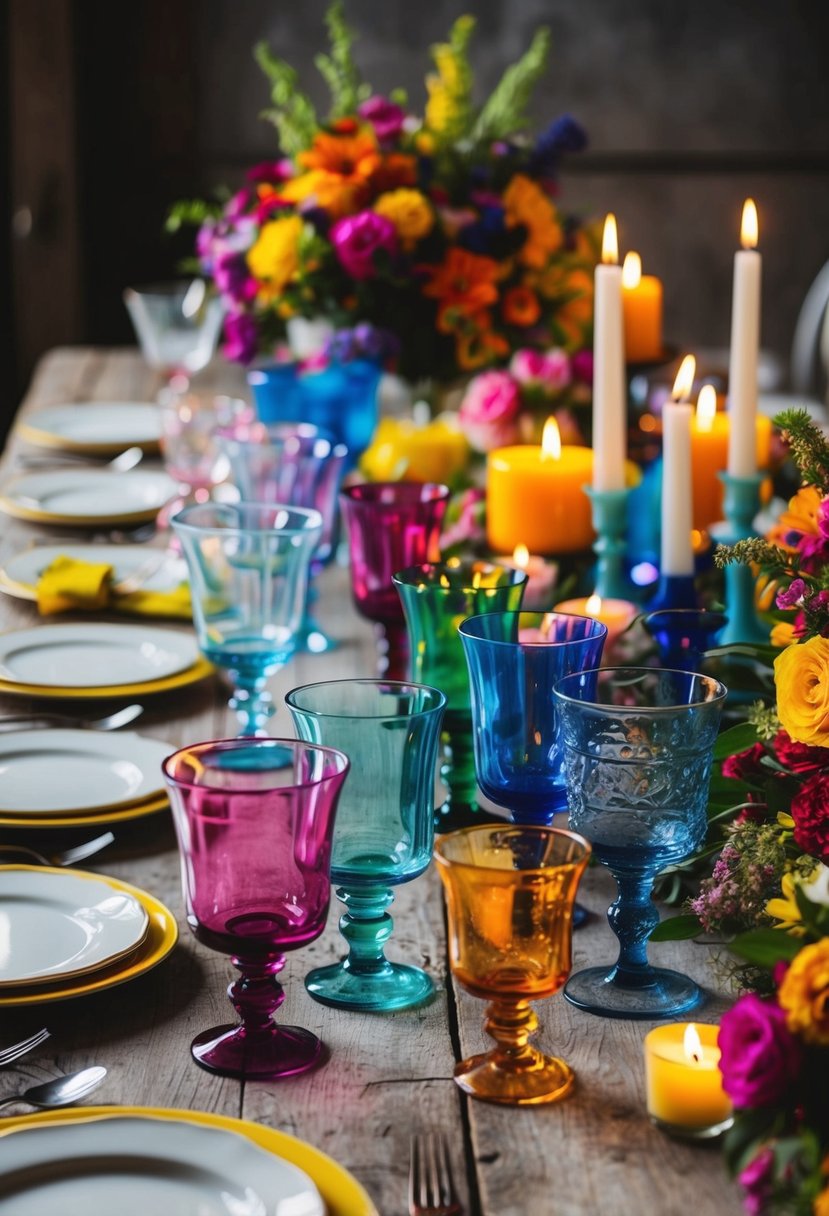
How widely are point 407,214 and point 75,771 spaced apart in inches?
39.9

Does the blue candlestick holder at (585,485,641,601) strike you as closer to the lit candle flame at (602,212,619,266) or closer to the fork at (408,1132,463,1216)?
the lit candle flame at (602,212,619,266)

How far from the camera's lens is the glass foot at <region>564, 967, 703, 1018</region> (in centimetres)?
98

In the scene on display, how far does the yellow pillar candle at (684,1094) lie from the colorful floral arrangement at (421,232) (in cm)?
140

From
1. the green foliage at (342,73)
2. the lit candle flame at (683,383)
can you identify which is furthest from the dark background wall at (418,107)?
the lit candle flame at (683,383)

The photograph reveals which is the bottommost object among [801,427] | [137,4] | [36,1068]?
[36,1068]

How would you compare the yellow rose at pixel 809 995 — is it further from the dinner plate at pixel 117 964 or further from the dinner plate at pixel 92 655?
the dinner plate at pixel 92 655

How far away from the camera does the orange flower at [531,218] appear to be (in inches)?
85.7

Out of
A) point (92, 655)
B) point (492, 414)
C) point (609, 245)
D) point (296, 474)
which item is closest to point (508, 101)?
point (492, 414)

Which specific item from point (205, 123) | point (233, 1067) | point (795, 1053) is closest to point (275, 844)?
point (233, 1067)

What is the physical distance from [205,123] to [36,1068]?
369 cm

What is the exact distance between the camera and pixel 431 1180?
0.80 m

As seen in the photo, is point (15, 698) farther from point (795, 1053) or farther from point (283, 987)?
point (795, 1053)

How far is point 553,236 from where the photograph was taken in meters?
2.19

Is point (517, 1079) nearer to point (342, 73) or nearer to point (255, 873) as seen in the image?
point (255, 873)
